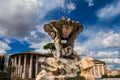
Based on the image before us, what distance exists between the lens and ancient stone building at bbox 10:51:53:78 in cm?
4572

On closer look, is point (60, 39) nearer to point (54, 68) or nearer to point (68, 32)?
point (68, 32)

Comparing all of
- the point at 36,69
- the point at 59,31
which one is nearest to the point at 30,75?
the point at 36,69

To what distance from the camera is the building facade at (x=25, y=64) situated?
4572cm

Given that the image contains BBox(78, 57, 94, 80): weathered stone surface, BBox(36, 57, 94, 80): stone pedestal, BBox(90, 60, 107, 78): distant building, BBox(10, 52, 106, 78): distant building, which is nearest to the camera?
A: BBox(36, 57, 94, 80): stone pedestal

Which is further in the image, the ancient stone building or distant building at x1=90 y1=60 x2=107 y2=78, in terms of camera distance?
distant building at x1=90 y1=60 x2=107 y2=78

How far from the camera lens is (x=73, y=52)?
10.4 meters

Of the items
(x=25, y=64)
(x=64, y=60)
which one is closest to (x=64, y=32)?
(x=64, y=60)

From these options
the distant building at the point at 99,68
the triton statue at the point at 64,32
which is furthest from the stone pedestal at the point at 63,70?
the distant building at the point at 99,68

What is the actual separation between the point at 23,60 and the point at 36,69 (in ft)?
16.3

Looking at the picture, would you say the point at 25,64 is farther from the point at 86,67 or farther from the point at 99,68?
the point at 86,67

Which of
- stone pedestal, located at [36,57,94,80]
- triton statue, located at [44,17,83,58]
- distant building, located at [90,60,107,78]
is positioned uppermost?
triton statue, located at [44,17,83,58]

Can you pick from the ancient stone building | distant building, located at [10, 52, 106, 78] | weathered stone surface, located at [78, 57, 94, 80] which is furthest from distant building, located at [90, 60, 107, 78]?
weathered stone surface, located at [78, 57, 94, 80]

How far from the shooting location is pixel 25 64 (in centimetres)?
4628

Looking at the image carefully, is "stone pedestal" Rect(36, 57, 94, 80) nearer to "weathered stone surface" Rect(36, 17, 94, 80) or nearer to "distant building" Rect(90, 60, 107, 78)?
"weathered stone surface" Rect(36, 17, 94, 80)
